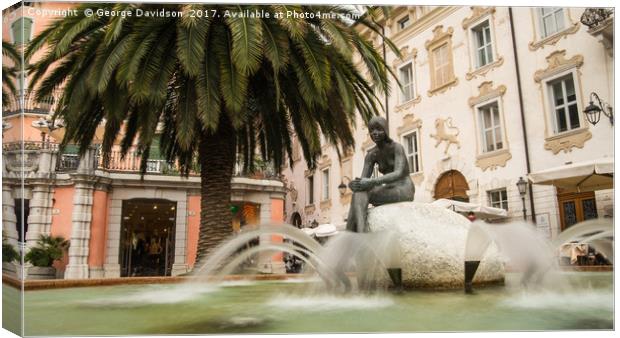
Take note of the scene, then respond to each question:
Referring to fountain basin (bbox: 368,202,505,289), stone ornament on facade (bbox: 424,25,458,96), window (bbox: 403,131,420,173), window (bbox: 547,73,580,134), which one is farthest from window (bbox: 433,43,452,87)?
fountain basin (bbox: 368,202,505,289)

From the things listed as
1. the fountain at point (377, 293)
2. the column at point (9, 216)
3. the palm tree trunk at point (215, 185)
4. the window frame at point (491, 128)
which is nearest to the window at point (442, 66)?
the window frame at point (491, 128)

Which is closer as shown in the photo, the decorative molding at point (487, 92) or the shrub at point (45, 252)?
the shrub at point (45, 252)

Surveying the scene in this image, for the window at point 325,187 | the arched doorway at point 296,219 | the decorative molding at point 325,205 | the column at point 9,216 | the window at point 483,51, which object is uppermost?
the window at point 483,51

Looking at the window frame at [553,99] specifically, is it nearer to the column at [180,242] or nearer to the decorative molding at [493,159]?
the decorative molding at [493,159]

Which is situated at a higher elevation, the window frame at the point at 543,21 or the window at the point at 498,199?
the window frame at the point at 543,21

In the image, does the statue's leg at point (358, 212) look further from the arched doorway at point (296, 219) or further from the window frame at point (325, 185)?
the window frame at point (325, 185)

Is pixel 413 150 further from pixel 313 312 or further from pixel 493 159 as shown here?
pixel 313 312

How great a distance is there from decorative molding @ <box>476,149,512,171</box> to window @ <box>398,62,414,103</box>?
8.53ft

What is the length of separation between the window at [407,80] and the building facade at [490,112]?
0.09 ft

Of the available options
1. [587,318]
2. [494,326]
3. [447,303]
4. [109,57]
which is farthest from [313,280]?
[109,57]

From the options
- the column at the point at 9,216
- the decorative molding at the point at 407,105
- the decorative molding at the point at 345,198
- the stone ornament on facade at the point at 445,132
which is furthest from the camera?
the decorative molding at the point at 407,105

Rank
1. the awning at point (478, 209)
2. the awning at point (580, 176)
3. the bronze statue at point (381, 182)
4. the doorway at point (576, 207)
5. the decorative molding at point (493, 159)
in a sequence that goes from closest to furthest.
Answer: the bronze statue at point (381, 182)
the awning at point (580, 176)
the doorway at point (576, 207)
the awning at point (478, 209)
the decorative molding at point (493, 159)

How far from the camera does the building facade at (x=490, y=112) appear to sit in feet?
20.6

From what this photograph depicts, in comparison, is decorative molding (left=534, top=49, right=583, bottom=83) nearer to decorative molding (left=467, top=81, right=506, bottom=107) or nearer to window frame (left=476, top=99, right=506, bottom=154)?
decorative molding (left=467, top=81, right=506, bottom=107)
